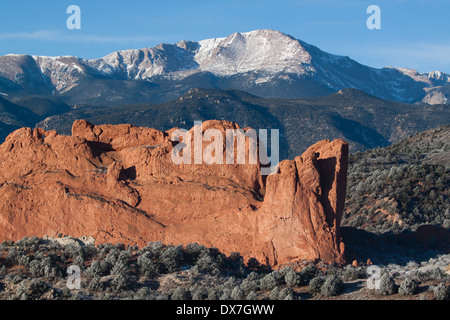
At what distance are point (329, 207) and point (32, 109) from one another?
179326 millimetres

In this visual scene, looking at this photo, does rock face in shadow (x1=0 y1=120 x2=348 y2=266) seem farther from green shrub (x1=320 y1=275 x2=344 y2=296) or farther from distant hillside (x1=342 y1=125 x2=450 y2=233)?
distant hillside (x1=342 y1=125 x2=450 y2=233)

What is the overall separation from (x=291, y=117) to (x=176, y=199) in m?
141

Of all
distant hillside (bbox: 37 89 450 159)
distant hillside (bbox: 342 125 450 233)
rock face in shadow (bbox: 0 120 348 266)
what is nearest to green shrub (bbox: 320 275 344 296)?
rock face in shadow (bbox: 0 120 348 266)

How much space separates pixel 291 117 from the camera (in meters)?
168

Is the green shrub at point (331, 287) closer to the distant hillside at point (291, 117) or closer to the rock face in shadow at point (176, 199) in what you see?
the rock face in shadow at point (176, 199)

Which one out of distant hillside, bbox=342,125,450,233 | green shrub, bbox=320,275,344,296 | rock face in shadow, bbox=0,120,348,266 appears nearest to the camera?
green shrub, bbox=320,275,344,296

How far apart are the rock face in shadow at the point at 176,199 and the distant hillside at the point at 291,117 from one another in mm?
117494

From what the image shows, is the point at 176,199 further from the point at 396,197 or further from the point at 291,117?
the point at 291,117

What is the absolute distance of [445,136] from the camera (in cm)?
7119

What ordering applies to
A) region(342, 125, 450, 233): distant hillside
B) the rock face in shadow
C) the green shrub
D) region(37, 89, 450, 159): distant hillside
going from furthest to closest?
region(37, 89, 450, 159): distant hillside
region(342, 125, 450, 233): distant hillside
the rock face in shadow
the green shrub

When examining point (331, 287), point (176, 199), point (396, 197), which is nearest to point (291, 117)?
point (396, 197)

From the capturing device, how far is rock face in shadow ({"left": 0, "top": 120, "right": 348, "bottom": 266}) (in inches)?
1068

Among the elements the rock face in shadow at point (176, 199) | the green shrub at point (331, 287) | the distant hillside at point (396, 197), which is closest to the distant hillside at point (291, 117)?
the distant hillside at point (396, 197)

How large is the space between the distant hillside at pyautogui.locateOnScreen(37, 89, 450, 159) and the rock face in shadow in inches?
4626
